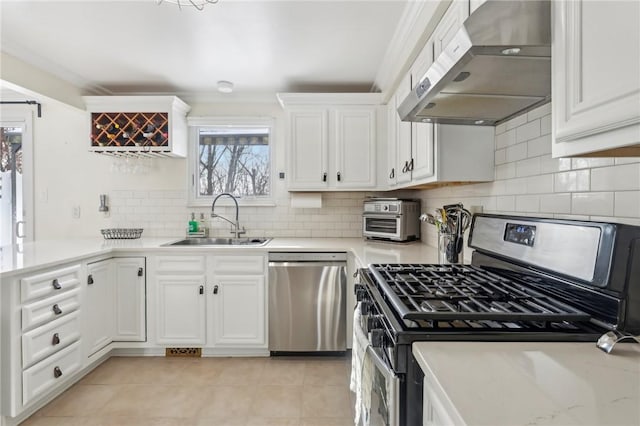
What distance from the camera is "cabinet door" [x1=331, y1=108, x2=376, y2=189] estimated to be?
2982 millimetres

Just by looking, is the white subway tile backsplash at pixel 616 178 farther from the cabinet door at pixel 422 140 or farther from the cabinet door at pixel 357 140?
the cabinet door at pixel 357 140

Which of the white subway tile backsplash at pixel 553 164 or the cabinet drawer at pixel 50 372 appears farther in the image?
the cabinet drawer at pixel 50 372

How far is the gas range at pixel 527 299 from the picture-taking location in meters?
0.84

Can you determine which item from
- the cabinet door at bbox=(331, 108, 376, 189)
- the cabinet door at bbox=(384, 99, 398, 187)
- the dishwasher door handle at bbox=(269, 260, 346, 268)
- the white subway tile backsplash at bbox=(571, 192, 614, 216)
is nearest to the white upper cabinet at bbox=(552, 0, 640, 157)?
the white subway tile backsplash at bbox=(571, 192, 614, 216)

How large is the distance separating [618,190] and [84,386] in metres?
3.11

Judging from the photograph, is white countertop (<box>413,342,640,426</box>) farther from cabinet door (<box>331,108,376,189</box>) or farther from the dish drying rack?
the dish drying rack

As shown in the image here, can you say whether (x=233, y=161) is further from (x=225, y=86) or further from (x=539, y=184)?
(x=539, y=184)

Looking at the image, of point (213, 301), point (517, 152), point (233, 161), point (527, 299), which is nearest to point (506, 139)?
point (517, 152)

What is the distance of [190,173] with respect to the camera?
3.37 m

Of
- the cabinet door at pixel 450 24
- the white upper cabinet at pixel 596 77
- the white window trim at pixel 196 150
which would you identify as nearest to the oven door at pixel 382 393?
the white upper cabinet at pixel 596 77

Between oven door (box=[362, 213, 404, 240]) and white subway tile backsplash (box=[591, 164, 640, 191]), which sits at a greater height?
white subway tile backsplash (box=[591, 164, 640, 191])

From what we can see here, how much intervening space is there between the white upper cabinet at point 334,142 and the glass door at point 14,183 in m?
2.64

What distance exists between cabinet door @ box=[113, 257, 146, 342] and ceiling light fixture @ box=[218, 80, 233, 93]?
161 centimetres

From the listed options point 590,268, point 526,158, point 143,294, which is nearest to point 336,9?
point 526,158
